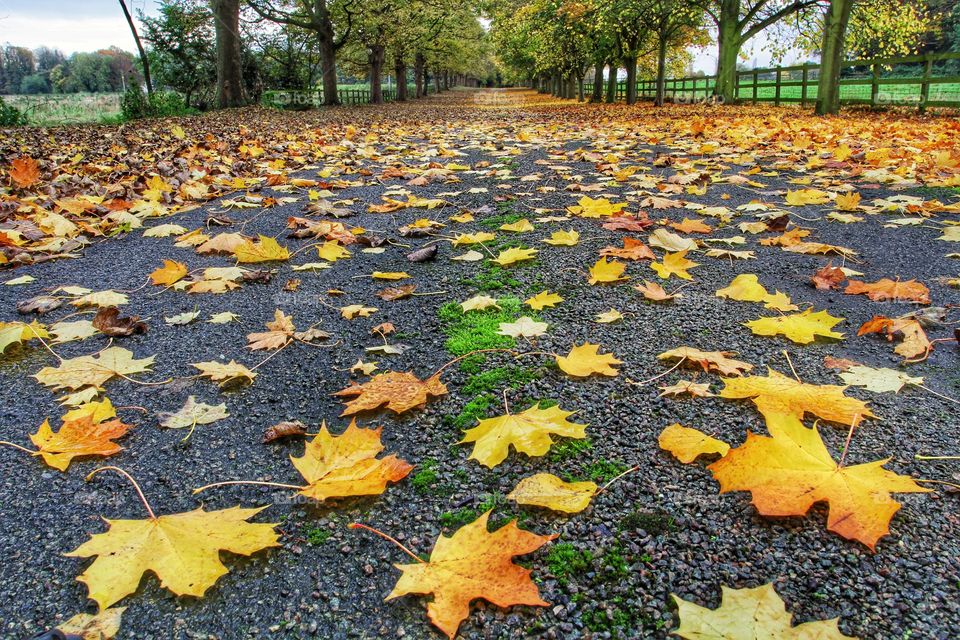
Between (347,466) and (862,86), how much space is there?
22.9 meters

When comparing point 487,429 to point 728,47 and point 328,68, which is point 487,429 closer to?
point 728,47

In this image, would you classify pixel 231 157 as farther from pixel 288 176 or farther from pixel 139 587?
pixel 139 587

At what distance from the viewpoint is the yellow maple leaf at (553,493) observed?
1137 millimetres

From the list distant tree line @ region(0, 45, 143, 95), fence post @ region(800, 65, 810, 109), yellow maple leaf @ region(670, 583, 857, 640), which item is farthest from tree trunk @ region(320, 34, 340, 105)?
distant tree line @ region(0, 45, 143, 95)

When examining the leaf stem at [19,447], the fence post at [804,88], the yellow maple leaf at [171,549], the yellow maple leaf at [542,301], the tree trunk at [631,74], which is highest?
the tree trunk at [631,74]

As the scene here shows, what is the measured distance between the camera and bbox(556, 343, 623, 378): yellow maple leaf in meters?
1.61

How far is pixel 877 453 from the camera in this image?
1250 mm

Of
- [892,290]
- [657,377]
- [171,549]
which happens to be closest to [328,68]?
[892,290]

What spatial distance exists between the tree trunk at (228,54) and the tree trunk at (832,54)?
13.9 meters

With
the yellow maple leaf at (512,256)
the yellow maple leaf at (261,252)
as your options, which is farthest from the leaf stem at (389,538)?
the yellow maple leaf at (261,252)

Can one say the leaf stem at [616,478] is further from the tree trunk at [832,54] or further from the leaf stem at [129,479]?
the tree trunk at [832,54]

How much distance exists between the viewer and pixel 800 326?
6.01ft

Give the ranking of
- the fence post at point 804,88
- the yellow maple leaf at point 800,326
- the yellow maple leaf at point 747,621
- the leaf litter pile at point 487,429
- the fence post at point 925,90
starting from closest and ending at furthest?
the yellow maple leaf at point 747,621 < the leaf litter pile at point 487,429 < the yellow maple leaf at point 800,326 < the fence post at point 925,90 < the fence post at point 804,88

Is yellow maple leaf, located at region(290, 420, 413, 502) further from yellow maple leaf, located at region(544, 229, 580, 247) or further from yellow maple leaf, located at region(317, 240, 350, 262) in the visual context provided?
yellow maple leaf, located at region(544, 229, 580, 247)
